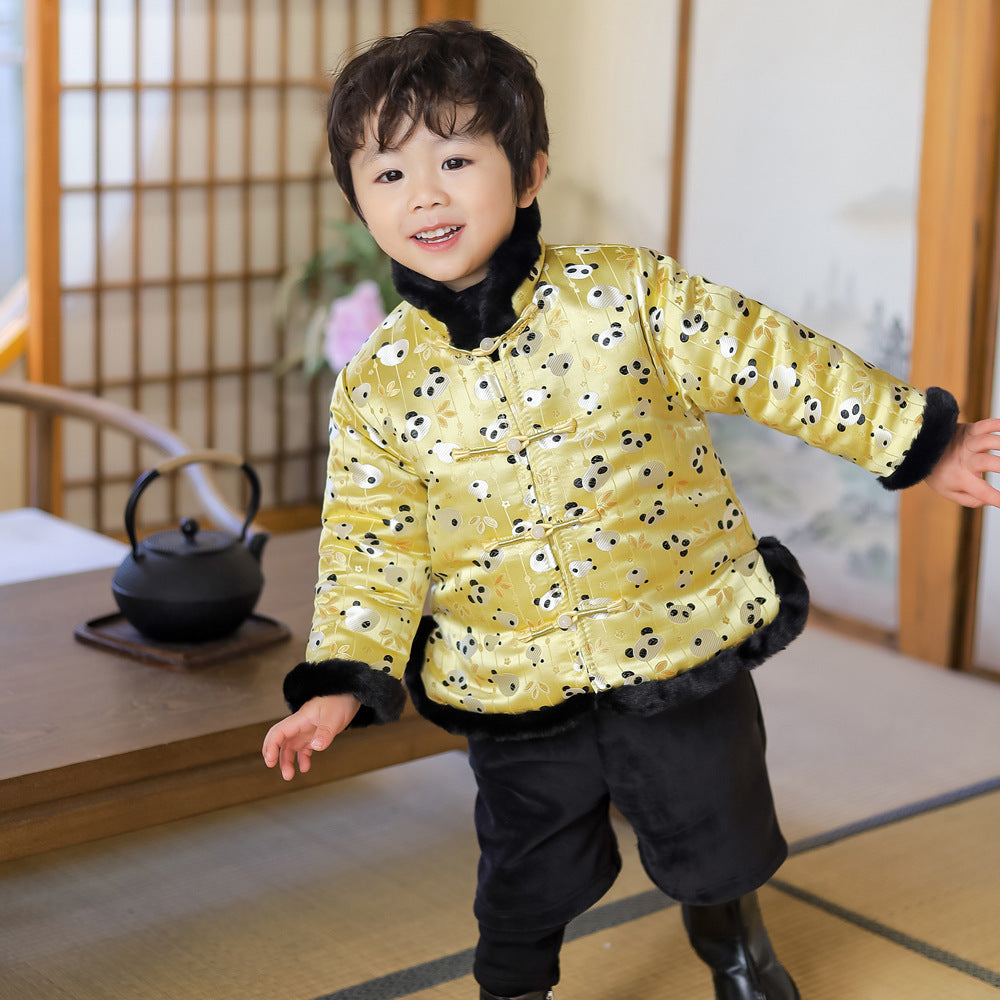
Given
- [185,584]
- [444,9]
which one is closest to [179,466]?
[185,584]

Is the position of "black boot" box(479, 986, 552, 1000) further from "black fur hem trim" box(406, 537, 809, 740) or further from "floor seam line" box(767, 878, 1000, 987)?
"floor seam line" box(767, 878, 1000, 987)

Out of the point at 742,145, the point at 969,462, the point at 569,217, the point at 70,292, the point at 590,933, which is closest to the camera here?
the point at 969,462

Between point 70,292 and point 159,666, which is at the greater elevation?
point 70,292

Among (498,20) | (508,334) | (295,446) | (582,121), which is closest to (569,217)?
(582,121)

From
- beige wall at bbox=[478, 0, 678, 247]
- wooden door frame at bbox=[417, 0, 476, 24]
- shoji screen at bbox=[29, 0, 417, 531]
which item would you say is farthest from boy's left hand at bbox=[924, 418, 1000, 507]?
wooden door frame at bbox=[417, 0, 476, 24]

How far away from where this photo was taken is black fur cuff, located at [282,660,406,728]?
140 cm

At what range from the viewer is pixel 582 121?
3873 millimetres

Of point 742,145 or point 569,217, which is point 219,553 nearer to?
point 742,145

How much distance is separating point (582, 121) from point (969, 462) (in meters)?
2.71

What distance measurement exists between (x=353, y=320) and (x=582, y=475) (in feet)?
7.84

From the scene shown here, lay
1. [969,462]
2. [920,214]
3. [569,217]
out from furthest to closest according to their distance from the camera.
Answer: [569,217]
[920,214]
[969,462]

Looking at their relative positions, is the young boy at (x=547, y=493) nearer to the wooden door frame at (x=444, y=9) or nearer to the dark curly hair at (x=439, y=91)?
the dark curly hair at (x=439, y=91)

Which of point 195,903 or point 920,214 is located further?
point 920,214

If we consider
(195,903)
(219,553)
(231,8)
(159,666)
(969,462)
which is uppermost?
(231,8)
